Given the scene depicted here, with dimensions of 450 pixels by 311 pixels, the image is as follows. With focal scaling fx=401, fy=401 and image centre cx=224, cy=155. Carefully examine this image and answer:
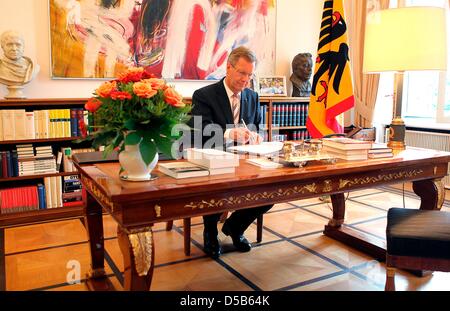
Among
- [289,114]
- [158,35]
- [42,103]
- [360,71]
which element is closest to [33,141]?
[42,103]

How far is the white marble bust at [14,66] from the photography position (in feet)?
10.4

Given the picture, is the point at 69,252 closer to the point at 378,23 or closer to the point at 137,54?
the point at 137,54

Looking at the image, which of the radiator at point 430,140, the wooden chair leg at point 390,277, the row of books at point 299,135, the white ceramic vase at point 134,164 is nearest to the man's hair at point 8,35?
the white ceramic vase at point 134,164

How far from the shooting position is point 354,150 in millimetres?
2176

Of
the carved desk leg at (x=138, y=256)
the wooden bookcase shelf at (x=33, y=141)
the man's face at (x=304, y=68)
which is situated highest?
the man's face at (x=304, y=68)

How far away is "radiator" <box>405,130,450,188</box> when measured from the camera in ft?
14.0

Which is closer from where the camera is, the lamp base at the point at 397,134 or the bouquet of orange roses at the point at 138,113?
the bouquet of orange roses at the point at 138,113

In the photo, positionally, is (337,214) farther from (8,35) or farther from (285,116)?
(8,35)

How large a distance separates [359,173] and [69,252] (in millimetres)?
1988

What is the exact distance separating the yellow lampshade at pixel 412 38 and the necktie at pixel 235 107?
1.00 metres

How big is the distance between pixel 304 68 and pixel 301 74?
8 centimetres

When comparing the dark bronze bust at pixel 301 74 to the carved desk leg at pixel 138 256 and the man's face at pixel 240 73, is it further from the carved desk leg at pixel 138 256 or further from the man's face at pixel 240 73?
the carved desk leg at pixel 138 256

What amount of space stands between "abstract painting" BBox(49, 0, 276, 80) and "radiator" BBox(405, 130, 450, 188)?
5.87ft
